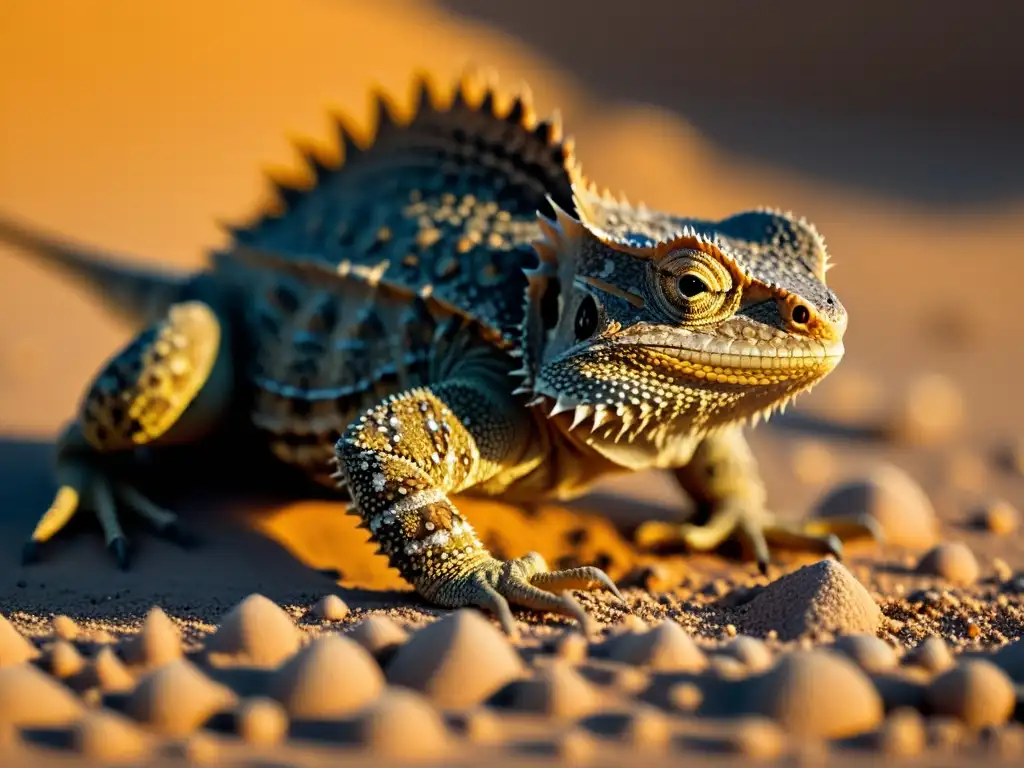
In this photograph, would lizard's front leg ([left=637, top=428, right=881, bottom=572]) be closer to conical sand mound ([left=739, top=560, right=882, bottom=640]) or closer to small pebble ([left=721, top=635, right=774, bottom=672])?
conical sand mound ([left=739, top=560, right=882, bottom=640])

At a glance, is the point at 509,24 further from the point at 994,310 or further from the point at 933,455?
the point at 933,455

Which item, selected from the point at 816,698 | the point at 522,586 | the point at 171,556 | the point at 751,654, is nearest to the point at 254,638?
the point at 522,586

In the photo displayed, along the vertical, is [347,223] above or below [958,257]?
below

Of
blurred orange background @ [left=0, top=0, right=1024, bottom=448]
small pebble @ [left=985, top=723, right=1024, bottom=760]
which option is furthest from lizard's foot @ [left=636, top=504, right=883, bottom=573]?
blurred orange background @ [left=0, top=0, right=1024, bottom=448]

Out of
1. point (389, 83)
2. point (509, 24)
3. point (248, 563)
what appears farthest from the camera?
point (509, 24)

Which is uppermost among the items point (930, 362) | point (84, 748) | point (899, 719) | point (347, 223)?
point (930, 362)

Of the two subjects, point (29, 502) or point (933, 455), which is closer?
point (29, 502)

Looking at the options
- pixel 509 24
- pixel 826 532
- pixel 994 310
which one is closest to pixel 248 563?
pixel 826 532
